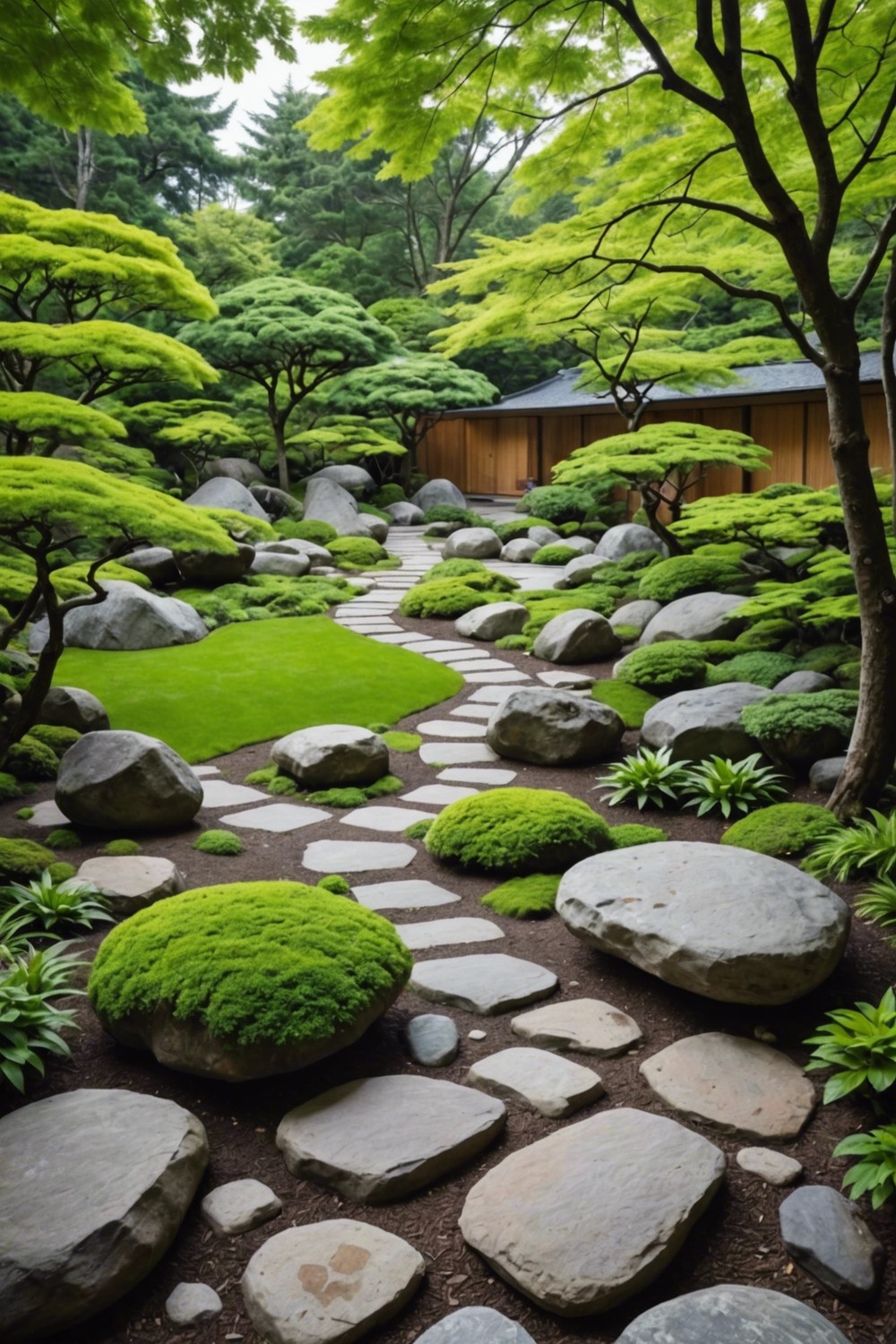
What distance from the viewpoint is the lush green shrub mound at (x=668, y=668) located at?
871 centimetres

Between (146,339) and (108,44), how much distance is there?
4153 mm

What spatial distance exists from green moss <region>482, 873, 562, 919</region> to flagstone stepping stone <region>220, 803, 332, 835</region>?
5.04 ft

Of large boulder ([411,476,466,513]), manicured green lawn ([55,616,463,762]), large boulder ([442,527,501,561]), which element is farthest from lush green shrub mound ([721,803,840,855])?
large boulder ([411,476,466,513])

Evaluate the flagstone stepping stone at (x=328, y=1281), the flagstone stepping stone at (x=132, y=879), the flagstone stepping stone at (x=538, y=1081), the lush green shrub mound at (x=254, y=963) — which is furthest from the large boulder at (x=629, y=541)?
the flagstone stepping stone at (x=328, y=1281)

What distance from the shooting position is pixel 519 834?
5.20 meters

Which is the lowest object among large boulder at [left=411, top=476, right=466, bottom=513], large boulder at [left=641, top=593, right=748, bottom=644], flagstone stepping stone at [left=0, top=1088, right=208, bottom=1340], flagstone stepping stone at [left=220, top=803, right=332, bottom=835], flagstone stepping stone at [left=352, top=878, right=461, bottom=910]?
flagstone stepping stone at [left=220, top=803, right=332, bottom=835]

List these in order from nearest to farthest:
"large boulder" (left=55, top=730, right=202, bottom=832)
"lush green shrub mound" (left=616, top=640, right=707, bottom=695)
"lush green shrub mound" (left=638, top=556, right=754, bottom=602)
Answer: "large boulder" (left=55, top=730, right=202, bottom=832)
"lush green shrub mound" (left=616, top=640, right=707, bottom=695)
"lush green shrub mound" (left=638, top=556, right=754, bottom=602)

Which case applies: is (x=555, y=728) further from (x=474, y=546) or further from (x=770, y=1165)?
(x=474, y=546)

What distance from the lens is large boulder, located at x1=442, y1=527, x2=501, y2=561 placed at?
18047 millimetres

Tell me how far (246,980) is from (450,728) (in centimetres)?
516

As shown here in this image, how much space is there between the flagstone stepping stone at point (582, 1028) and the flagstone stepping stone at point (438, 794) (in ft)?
9.02

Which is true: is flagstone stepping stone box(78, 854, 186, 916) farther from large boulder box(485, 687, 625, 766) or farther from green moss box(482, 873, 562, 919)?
large boulder box(485, 687, 625, 766)

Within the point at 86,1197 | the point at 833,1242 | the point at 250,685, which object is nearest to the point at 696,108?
the point at 833,1242

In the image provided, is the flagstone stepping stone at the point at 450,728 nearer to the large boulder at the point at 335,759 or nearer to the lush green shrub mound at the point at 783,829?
the large boulder at the point at 335,759
